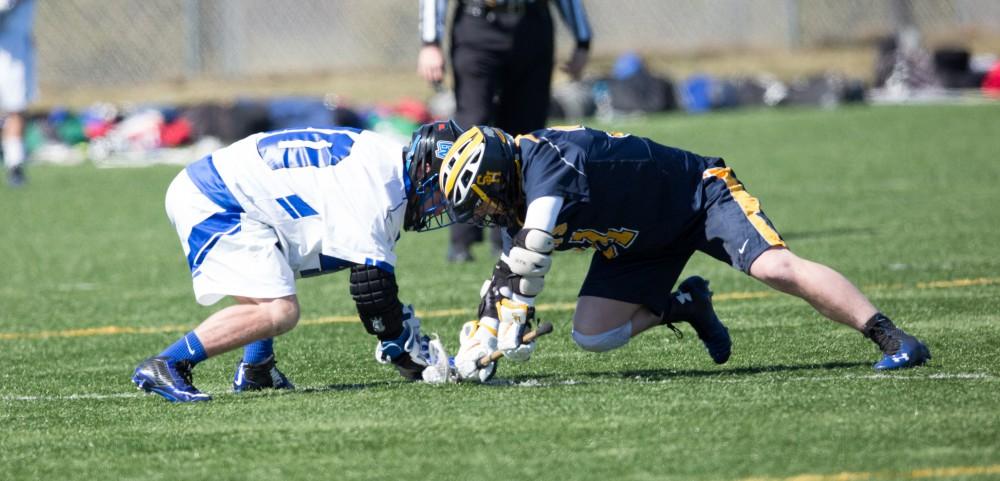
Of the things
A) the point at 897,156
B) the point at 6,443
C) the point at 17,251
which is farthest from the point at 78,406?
the point at 897,156

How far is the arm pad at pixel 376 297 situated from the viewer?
5.32 m

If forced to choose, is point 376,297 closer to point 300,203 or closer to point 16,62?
point 300,203

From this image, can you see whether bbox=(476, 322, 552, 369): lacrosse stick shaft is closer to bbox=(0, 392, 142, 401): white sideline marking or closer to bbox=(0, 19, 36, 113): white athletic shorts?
bbox=(0, 392, 142, 401): white sideline marking

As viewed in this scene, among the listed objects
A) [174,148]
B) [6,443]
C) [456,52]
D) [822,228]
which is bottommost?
[174,148]

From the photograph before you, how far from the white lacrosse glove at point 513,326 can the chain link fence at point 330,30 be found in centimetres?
1988

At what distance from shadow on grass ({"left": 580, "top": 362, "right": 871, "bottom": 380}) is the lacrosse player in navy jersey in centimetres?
19

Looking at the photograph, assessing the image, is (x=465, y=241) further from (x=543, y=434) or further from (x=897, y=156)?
(x=897, y=156)

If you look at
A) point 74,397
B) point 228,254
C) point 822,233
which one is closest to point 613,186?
point 228,254

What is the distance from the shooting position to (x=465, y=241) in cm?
970

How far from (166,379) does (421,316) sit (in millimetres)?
2418

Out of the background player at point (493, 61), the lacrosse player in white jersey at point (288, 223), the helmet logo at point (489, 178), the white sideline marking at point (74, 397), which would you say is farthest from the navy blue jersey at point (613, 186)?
the background player at point (493, 61)

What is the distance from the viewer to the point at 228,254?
5367mm

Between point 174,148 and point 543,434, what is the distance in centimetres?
1566

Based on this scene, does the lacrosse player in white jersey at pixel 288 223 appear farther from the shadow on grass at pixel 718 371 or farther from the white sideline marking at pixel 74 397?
the shadow on grass at pixel 718 371
